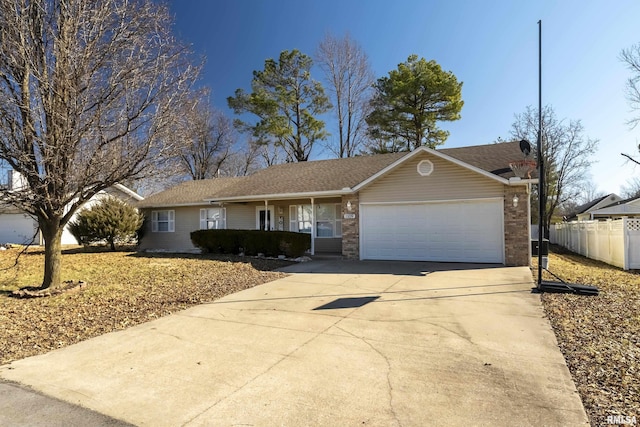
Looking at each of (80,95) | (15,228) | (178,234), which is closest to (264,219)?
(178,234)

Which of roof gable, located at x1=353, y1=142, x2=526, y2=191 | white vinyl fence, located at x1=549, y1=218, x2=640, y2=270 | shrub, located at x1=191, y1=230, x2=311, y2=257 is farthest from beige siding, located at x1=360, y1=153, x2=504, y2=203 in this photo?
white vinyl fence, located at x1=549, y1=218, x2=640, y2=270

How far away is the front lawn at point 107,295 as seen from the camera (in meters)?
5.53

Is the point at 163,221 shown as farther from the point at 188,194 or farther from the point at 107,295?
the point at 107,295

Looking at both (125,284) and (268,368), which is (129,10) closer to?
(125,284)

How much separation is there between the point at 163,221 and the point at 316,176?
923 centimetres

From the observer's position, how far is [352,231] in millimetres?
14047

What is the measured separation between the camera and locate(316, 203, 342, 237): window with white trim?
16359 mm

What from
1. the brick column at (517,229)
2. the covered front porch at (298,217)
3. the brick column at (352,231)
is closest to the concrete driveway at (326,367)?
the brick column at (517,229)

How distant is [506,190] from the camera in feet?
38.9

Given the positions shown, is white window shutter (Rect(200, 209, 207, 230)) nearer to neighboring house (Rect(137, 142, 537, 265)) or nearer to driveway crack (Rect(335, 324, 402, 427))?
neighboring house (Rect(137, 142, 537, 265))

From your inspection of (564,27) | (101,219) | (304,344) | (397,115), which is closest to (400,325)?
(304,344)

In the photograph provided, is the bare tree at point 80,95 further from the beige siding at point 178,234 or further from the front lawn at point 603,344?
the beige siding at point 178,234

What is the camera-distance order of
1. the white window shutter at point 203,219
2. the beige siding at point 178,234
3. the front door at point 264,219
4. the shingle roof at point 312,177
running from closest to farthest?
1. the shingle roof at point 312,177
2. the front door at point 264,219
3. the white window shutter at point 203,219
4. the beige siding at point 178,234

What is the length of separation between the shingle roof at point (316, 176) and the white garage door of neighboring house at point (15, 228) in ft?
24.3
